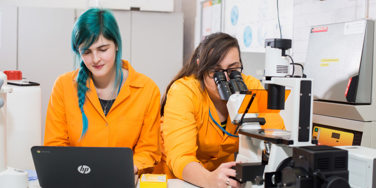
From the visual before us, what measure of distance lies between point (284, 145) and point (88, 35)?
38.9 inches

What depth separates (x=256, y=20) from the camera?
2.94 metres

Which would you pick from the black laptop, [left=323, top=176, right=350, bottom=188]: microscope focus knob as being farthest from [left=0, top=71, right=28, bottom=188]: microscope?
[left=323, top=176, right=350, bottom=188]: microscope focus knob

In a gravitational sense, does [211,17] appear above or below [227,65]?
above

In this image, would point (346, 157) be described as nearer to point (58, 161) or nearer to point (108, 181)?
point (108, 181)

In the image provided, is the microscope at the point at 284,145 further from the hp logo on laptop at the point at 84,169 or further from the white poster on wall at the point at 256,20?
the white poster on wall at the point at 256,20

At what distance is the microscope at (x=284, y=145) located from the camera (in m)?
0.95

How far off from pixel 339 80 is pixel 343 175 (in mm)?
799

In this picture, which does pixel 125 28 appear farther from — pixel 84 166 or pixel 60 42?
pixel 84 166

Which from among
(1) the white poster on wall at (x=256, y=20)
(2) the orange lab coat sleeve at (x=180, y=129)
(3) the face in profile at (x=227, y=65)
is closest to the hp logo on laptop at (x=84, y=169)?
(2) the orange lab coat sleeve at (x=180, y=129)

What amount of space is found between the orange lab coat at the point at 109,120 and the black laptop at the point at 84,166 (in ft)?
1.59

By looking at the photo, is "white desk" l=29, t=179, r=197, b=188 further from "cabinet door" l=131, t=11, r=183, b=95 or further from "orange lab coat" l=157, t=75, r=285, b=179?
"cabinet door" l=131, t=11, r=183, b=95

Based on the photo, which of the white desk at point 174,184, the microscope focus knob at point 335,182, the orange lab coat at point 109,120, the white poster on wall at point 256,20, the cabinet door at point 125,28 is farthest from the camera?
the cabinet door at point 125,28

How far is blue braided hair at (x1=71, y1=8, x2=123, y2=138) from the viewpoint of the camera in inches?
65.2

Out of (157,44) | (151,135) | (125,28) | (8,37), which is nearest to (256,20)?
(157,44)
